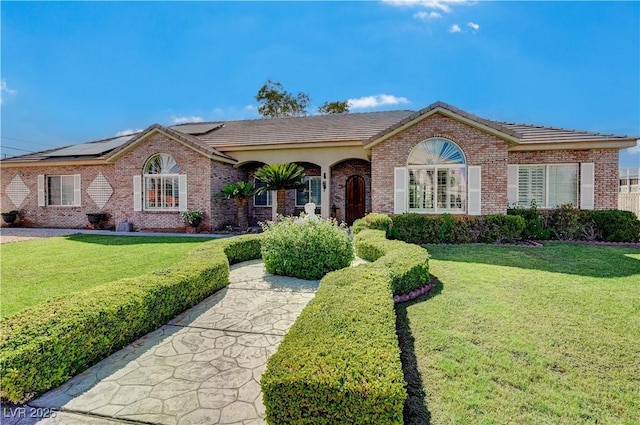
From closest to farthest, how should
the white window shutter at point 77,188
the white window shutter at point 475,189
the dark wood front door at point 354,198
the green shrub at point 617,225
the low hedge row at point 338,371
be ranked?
the low hedge row at point 338,371, the green shrub at point 617,225, the white window shutter at point 475,189, the dark wood front door at point 354,198, the white window shutter at point 77,188

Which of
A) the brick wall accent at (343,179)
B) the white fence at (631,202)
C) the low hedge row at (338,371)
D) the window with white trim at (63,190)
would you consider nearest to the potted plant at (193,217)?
the brick wall accent at (343,179)

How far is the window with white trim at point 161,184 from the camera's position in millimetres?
14781

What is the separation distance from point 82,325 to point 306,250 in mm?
3990

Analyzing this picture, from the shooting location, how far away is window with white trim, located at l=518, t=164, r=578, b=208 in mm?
12914

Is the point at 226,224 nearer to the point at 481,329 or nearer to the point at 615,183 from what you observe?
the point at 481,329

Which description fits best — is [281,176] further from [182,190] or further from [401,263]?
[401,263]

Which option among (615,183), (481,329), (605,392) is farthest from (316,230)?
(615,183)

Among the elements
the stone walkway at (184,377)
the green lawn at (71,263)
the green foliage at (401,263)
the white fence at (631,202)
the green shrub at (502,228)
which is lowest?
the stone walkway at (184,377)

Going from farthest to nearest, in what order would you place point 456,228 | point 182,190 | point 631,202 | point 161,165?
point 161,165
point 182,190
point 631,202
point 456,228

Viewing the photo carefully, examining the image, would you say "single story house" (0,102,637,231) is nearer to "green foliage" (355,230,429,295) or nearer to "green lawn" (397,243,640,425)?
"green foliage" (355,230,429,295)

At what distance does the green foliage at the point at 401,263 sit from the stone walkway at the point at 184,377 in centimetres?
164

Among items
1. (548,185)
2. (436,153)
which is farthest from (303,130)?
(548,185)

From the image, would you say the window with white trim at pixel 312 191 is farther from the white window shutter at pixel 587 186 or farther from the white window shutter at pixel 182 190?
the white window shutter at pixel 587 186

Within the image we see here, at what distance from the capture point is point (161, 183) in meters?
15.0
